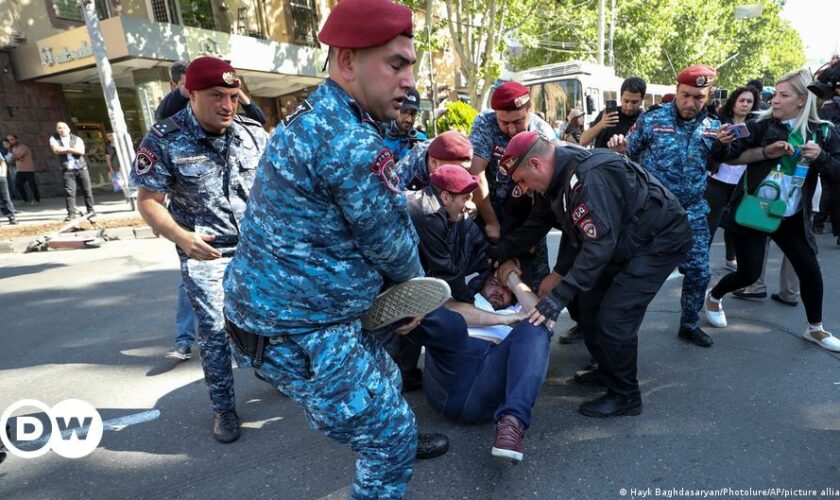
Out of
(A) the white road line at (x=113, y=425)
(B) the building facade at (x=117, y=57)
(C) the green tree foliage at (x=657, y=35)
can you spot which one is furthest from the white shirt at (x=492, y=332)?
(C) the green tree foliage at (x=657, y=35)

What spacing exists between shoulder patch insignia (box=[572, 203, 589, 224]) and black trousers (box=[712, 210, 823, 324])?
175cm

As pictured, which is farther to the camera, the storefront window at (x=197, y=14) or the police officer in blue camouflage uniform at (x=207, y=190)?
the storefront window at (x=197, y=14)

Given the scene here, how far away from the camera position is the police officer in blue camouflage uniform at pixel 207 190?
2.33 meters

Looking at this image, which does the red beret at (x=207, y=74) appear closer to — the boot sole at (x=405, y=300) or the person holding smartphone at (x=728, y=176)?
the boot sole at (x=405, y=300)

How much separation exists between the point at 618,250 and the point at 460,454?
1239 mm

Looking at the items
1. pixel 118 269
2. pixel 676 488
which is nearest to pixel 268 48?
pixel 118 269

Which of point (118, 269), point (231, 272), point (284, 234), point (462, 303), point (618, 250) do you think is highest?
point (284, 234)

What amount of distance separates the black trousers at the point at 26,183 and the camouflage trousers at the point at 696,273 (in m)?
13.4

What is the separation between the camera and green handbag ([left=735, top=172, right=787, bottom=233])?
309cm

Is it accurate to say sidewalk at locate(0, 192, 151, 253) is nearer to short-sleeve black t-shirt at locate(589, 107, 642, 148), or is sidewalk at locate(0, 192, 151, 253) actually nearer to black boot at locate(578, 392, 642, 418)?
short-sleeve black t-shirt at locate(589, 107, 642, 148)

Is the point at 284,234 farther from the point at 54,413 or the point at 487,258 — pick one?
the point at 54,413

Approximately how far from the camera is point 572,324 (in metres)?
3.83

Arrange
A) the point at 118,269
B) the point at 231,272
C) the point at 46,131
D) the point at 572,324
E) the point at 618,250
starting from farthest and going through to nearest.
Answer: the point at 46,131
the point at 118,269
the point at 572,324
the point at 618,250
the point at 231,272

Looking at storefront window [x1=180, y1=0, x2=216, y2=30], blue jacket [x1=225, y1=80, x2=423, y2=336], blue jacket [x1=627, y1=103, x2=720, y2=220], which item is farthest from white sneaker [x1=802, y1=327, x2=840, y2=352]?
storefront window [x1=180, y1=0, x2=216, y2=30]
